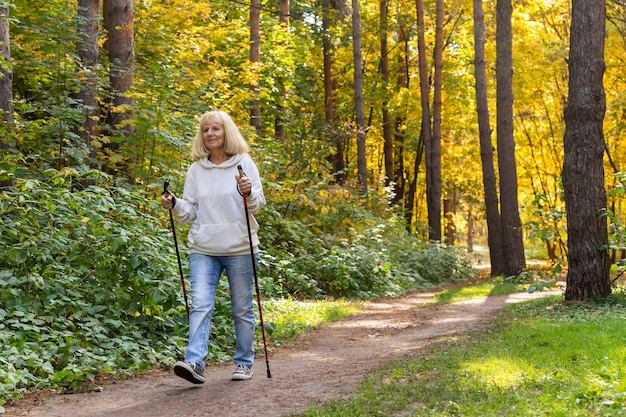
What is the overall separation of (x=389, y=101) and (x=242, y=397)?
81.5 feet

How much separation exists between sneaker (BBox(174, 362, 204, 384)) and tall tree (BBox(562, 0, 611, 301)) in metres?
5.94

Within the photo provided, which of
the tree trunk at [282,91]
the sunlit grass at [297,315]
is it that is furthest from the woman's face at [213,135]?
the tree trunk at [282,91]

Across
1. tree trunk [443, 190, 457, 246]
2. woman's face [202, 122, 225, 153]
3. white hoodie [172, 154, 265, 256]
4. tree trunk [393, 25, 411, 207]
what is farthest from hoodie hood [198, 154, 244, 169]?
tree trunk [443, 190, 457, 246]

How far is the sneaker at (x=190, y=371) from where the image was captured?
5.53m

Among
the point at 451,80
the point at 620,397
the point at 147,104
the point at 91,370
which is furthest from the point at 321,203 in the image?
the point at 451,80

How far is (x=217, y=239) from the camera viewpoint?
586cm

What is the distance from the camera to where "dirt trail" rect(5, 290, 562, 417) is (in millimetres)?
5223

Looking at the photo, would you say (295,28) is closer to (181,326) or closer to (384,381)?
(181,326)

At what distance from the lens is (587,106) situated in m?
9.53

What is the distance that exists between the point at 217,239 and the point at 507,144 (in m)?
13.0

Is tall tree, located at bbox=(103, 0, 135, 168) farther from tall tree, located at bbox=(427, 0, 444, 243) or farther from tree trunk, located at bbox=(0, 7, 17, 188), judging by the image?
tall tree, located at bbox=(427, 0, 444, 243)

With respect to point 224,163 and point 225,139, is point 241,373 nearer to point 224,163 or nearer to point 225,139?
point 224,163

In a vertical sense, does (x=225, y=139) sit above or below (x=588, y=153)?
above

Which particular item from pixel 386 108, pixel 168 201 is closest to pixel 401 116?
pixel 386 108
